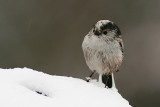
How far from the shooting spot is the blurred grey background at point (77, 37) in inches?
411

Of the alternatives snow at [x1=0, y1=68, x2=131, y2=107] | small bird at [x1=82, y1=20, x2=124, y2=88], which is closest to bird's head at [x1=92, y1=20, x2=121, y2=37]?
small bird at [x1=82, y1=20, x2=124, y2=88]

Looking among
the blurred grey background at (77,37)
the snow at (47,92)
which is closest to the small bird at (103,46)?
the snow at (47,92)

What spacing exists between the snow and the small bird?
1242mm

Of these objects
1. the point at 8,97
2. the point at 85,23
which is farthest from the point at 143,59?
the point at 8,97

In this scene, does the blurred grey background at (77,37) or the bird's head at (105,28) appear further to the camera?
the blurred grey background at (77,37)

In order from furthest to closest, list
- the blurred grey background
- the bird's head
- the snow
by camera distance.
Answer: the blurred grey background
the bird's head
the snow

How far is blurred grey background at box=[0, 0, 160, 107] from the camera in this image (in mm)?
10438

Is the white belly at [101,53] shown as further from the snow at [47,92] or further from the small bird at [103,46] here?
the snow at [47,92]

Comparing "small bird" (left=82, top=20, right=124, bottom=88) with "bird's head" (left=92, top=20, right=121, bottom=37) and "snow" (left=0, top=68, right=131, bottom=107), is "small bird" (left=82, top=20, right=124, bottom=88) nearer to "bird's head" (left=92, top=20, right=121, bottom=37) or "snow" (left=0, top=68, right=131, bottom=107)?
"bird's head" (left=92, top=20, right=121, bottom=37)

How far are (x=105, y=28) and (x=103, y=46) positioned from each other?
0.19m

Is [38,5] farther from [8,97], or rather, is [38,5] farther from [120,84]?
[8,97]

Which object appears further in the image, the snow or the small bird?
the small bird

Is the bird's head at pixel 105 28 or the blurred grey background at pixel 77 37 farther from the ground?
the bird's head at pixel 105 28

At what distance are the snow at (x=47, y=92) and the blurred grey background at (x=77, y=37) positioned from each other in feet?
19.5
